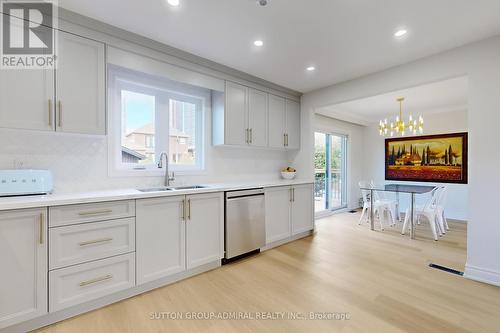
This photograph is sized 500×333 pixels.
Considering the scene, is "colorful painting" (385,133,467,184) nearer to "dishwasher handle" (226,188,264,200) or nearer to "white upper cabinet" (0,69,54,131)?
"dishwasher handle" (226,188,264,200)

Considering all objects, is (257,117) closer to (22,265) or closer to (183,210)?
(183,210)

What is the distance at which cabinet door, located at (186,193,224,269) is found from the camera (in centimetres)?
242

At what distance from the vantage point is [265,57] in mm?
2801

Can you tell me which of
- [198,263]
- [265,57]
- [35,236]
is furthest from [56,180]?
[265,57]

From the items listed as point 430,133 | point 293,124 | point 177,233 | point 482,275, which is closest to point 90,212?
point 177,233

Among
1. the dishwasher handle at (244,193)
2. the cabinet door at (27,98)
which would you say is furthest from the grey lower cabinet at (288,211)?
the cabinet door at (27,98)

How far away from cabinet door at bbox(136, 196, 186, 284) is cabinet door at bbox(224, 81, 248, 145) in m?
1.27

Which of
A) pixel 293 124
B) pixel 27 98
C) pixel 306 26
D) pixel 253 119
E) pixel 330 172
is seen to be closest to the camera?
pixel 27 98

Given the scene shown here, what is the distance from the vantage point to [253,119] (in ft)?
11.4

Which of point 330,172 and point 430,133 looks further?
point 330,172

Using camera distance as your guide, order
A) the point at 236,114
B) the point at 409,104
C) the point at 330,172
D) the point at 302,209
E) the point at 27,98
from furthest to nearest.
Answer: the point at 330,172 → the point at 409,104 → the point at 302,209 → the point at 236,114 → the point at 27,98

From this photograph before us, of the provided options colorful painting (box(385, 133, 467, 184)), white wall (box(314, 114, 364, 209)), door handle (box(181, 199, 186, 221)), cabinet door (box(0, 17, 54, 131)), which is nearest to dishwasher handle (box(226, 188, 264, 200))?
door handle (box(181, 199, 186, 221))

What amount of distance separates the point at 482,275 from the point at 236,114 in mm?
3396

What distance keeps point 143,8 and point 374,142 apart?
6194 mm
